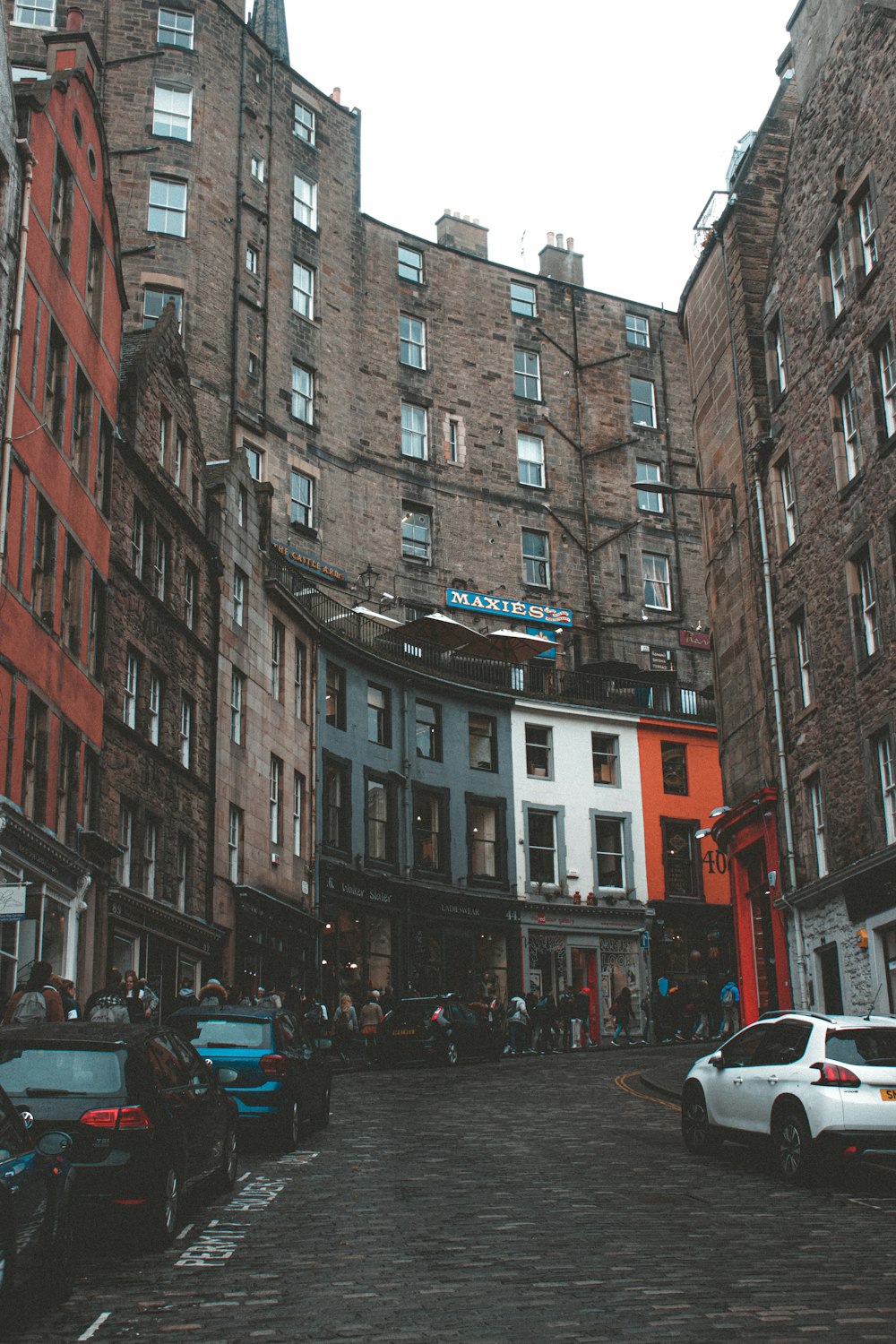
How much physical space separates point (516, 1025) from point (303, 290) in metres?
25.4

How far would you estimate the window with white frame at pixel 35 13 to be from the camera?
139 feet

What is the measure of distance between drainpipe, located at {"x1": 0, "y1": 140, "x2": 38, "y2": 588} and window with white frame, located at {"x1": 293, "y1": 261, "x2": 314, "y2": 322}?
2471 centimetres

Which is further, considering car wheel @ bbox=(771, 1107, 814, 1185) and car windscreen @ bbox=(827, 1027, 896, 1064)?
car windscreen @ bbox=(827, 1027, 896, 1064)

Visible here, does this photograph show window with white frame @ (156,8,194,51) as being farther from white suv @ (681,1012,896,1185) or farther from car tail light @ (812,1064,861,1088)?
car tail light @ (812,1064,861,1088)

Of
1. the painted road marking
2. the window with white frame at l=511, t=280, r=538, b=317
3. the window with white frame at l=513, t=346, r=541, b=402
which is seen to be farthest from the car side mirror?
the window with white frame at l=511, t=280, r=538, b=317

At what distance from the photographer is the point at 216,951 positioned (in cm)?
3231

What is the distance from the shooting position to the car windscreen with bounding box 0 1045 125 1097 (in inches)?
384

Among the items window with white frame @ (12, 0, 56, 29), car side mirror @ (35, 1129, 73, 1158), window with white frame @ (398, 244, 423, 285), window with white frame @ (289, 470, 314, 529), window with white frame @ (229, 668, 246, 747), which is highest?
window with white frame @ (12, 0, 56, 29)

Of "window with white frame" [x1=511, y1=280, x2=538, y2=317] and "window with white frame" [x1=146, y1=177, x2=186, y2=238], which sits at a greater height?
"window with white frame" [x1=511, y1=280, x2=538, y2=317]

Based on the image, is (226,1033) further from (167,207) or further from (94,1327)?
(167,207)

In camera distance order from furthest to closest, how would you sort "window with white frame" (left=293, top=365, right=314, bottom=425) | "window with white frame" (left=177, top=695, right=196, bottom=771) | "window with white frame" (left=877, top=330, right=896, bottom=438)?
"window with white frame" (left=293, top=365, right=314, bottom=425)
"window with white frame" (left=177, top=695, right=196, bottom=771)
"window with white frame" (left=877, top=330, right=896, bottom=438)

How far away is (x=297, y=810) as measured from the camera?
39.4 meters

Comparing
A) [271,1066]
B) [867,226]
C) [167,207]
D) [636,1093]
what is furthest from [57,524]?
[167,207]

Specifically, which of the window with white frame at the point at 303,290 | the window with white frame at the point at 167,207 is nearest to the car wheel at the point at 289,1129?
the window with white frame at the point at 167,207
